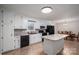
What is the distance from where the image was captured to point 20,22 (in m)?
1.82

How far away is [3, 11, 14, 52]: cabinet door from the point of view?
172 centimetres

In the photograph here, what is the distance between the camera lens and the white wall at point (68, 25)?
1.68 meters

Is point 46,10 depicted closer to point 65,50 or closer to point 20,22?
point 20,22

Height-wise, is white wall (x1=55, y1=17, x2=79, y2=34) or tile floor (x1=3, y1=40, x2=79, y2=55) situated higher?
white wall (x1=55, y1=17, x2=79, y2=34)

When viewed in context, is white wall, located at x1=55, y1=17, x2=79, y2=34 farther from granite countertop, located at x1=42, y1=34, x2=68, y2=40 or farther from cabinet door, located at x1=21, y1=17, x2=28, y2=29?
cabinet door, located at x1=21, y1=17, x2=28, y2=29

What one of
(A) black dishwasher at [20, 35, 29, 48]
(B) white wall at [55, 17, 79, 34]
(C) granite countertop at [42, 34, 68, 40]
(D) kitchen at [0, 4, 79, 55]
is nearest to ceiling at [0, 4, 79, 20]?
(D) kitchen at [0, 4, 79, 55]

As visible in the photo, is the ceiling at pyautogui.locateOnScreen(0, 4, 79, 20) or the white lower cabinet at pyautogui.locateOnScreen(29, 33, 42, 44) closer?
the ceiling at pyautogui.locateOnScreen(0, 4, 79, 20)

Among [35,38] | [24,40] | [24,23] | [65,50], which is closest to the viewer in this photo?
[65,50]

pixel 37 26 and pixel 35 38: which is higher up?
pixel 37 26

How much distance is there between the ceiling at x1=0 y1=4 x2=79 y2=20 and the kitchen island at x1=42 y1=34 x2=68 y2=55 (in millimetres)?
429

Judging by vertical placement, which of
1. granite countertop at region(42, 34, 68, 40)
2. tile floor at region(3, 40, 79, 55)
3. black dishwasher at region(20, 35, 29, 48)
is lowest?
tile floor at region(3, 40, 79, 55)

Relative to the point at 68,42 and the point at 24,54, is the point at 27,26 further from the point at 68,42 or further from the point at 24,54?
the point at 68,42

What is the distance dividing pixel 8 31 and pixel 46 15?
3.12 feet

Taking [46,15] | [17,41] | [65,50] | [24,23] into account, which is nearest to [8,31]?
[17,41]
